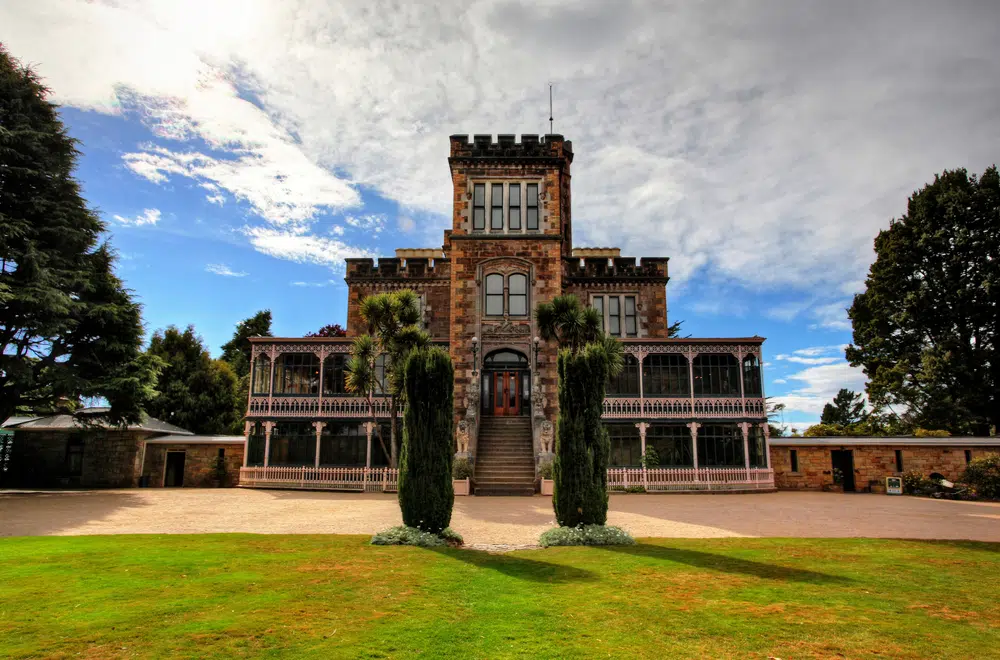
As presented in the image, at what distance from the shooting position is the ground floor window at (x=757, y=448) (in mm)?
27031

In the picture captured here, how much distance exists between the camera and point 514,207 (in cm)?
2953

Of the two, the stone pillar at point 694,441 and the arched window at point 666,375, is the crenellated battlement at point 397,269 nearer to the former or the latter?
the arched window at point 666,375

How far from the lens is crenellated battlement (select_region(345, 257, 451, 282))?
32188 millimetres

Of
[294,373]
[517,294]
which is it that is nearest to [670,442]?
[517,294]

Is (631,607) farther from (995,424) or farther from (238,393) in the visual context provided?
(238,393)

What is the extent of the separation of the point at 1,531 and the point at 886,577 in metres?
17.4

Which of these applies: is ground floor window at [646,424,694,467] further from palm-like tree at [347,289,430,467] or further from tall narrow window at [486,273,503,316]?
palm-like tree at [347,289,430,467]

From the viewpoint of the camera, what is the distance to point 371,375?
80.6 ft

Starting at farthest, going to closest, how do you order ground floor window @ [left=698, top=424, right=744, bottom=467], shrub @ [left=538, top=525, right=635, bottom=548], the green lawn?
ground floor window @ [left=698, top=424, right=744, bottom=467], shrub @ [left=538, top=525, right=635, bottom=548], the green lawn

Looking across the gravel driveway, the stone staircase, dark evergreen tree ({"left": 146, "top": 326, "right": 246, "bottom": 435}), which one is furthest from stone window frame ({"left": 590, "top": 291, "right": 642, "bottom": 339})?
dark evergreen tree ({"left": 146, "top": 326, "right": 246, "bottom": 435})

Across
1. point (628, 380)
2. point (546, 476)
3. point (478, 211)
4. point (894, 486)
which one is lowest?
point (894, 486)

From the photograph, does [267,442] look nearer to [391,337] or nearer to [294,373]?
[294,373]

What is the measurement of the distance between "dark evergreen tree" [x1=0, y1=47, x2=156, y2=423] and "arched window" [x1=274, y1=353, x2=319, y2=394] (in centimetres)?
513

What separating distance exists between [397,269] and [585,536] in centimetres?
2255
